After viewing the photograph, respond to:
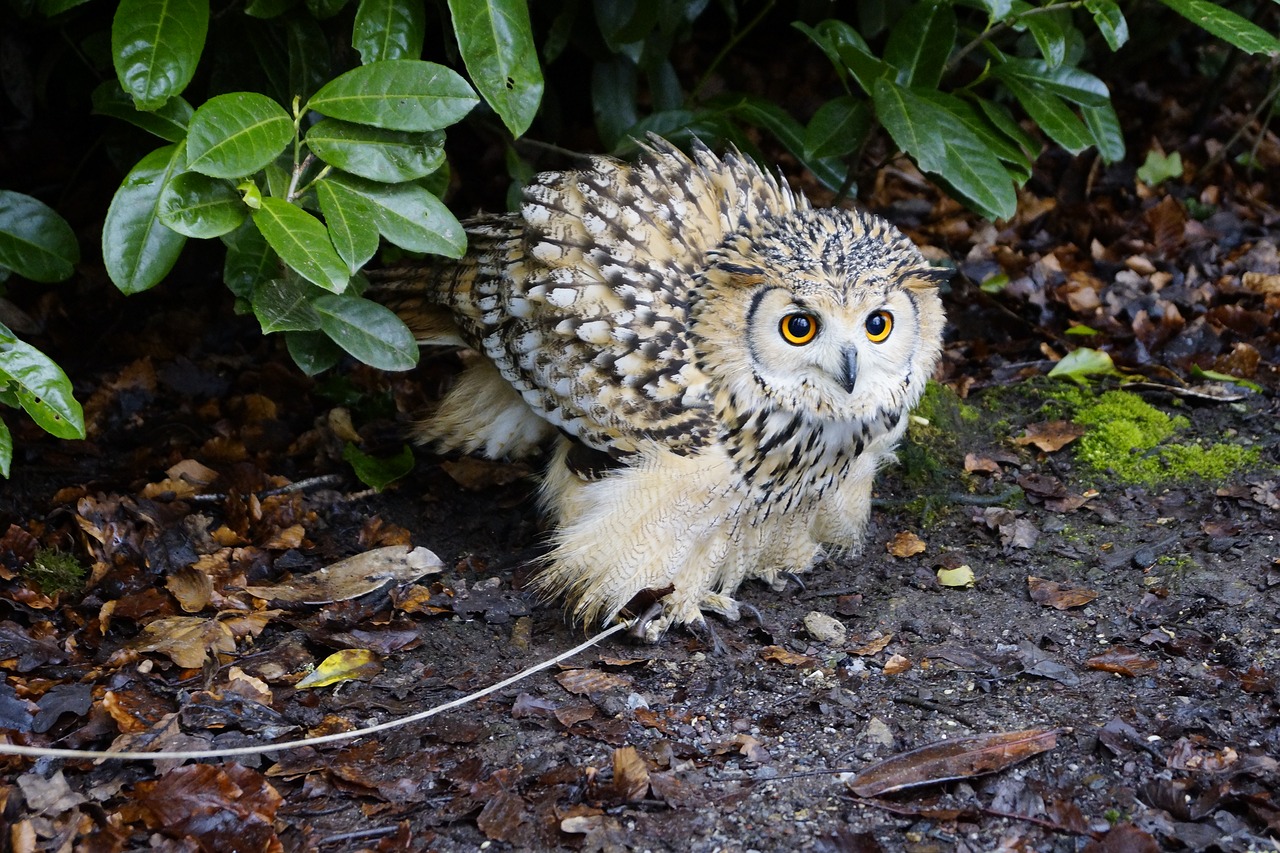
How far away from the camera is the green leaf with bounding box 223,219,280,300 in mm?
3605

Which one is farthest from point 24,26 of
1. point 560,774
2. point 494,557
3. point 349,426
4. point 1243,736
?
point 1243,736

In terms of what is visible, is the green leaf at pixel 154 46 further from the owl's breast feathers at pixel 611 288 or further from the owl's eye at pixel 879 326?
the owl's eye at pixel 879 326

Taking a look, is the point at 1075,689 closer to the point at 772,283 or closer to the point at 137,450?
the point at 772,283

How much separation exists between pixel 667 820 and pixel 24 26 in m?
4.19

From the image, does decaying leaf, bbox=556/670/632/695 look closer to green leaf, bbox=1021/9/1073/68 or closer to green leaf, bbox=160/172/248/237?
green leaf, bbox=160/172/248/237

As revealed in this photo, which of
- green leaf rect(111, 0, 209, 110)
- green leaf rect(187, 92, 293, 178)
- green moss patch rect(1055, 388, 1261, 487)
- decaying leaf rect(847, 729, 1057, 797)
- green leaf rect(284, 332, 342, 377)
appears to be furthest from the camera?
green moss patch rect(1055, 388, 1261, 487)

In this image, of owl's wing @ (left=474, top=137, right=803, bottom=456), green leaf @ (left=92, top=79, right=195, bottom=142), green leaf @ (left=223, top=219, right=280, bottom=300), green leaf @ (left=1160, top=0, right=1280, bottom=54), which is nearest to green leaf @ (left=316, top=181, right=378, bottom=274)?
green leaf @ (left=223, top=219, right=280, bottom=300)

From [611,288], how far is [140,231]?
1416mm

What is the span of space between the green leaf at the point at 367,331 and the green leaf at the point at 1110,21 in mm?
2606

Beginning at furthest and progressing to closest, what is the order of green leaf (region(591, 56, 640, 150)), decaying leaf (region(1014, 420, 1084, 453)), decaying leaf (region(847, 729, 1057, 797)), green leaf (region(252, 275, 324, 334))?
green leaf (region(591, 56, 640, 150)), decaying leaf (region(1014, 420, 1084, 453)), green leaf (region(252, 275, 324, 334)), decaying leaf (region(847, 729, 1057, 797))

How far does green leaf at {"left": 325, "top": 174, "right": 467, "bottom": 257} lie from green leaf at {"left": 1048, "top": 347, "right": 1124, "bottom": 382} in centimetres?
297

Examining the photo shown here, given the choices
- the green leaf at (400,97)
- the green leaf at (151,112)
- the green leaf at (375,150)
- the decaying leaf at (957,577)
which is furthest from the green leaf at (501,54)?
the decaying leaf at (957,577)

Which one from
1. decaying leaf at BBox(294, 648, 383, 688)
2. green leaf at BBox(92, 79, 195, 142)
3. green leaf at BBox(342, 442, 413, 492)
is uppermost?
green leaf at BBox(92, 79, 195, 142)

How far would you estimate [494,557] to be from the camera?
423cm
